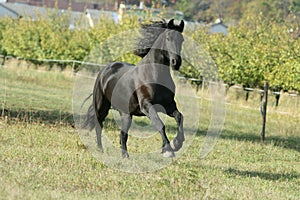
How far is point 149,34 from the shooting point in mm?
10281

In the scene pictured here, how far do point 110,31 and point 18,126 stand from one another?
29409mm

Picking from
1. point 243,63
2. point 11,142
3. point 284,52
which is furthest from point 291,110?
point 11,142

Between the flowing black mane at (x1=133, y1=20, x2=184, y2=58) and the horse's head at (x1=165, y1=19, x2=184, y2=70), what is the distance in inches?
1.4

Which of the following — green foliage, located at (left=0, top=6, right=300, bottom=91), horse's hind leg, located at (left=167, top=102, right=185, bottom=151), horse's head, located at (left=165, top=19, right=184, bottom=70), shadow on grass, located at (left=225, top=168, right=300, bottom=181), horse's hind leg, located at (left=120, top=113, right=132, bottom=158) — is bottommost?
green foliage, located at (left=0, top=6, right=300, bottom=91)

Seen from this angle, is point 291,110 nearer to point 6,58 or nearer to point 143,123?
point 143,123

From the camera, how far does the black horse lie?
9266 mm

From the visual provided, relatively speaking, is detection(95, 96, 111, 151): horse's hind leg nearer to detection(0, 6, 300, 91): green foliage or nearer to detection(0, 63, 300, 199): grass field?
detection(0, 63, 300, 199): grass field

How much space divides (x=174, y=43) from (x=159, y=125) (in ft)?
4.22

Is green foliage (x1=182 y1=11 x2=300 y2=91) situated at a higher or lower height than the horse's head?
lower

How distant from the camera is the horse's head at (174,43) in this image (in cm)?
909

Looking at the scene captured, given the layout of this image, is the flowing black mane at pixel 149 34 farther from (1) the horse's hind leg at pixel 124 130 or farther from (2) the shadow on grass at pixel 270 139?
(2) the shadow on grass at pixel 270 139

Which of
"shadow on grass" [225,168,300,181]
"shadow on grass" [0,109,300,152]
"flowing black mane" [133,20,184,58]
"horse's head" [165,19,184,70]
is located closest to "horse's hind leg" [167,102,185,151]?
"horse's head" [165,19,184,70]

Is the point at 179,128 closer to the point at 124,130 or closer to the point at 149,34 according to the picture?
the point at 124,130

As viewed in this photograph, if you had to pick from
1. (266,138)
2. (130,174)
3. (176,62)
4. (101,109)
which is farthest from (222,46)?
Result: (130,174)
